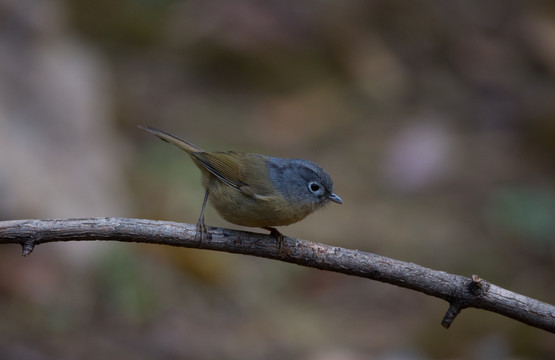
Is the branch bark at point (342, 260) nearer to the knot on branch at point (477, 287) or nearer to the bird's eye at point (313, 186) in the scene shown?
the knot on branch at point (477, 287)

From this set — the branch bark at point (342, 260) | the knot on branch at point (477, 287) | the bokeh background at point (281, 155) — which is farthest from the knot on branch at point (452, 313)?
the bokeh background at point (281, 155)

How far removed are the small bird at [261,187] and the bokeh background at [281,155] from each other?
1.96m

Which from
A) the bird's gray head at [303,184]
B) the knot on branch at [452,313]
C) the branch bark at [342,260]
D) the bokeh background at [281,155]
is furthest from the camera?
the bokeh background at [281,155]

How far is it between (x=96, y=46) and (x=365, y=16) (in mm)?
4580

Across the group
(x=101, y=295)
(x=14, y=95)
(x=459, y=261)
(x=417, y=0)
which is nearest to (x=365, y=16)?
(x=417, y=0)

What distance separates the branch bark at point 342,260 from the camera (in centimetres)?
316

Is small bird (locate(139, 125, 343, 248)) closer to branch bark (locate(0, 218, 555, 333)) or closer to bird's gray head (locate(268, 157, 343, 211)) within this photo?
bird's gray head (locate(268, 157, 343, 211))

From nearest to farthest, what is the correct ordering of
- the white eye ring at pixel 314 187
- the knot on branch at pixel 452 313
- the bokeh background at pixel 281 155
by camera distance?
the knot on branch at pixel 452 313 < the white eye ring at pixel 314 187 < the bokeh background at pixel 281 155

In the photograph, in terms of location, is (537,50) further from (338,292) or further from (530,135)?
(338,292)

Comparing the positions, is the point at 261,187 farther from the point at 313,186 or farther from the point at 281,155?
the point at 281,155

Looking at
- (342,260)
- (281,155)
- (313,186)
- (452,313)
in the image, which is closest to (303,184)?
(313,186)

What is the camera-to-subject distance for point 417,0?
1128 centimetres

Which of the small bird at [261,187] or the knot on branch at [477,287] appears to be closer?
the knot on branch at [477,287]

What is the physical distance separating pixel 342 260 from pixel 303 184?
3.39ft
